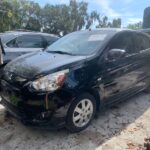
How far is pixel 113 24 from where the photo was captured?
200 ft

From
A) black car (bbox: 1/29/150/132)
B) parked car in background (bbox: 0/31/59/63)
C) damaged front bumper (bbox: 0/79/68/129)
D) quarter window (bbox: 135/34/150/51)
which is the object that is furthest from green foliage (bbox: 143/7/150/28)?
damaged front bumper (bbox: 0/79/68/129)

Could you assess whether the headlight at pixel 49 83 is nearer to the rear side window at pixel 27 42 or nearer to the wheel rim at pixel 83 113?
the wheel rim at pixel 83 113

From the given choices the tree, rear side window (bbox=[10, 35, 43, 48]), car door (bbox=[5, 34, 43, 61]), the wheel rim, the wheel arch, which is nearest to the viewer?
the wheel rim

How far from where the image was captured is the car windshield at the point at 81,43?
466 cm

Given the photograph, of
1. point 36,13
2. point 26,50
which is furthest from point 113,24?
point 26,50

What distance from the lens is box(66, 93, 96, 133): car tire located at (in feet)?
13.1

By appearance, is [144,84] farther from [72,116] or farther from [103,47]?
[72,116]

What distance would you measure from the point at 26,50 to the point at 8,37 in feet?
1.98

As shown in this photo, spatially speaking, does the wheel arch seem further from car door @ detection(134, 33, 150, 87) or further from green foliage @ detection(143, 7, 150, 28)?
green foliage @ detection(143, 7, 150, 28)

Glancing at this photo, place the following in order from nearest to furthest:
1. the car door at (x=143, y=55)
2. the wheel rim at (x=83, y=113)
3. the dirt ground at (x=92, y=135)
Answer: the dirt ground at (x=92, y=135) < the wheel rim at (x=83, y=113) < the car door at (x=143, y=55)

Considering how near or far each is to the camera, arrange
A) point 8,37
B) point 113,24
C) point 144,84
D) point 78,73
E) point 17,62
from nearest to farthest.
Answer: point 78,73
point 17,62
point 144,84
point 8,37
point 113,24

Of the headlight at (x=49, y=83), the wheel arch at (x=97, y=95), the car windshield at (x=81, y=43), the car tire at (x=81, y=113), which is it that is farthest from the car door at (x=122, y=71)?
the headlight at (x=49, y=83)

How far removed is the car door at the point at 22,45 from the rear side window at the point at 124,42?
10.1ft

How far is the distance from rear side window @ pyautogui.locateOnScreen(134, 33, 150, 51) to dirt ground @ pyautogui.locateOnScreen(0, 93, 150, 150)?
4.64 ft
